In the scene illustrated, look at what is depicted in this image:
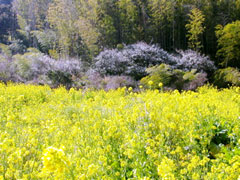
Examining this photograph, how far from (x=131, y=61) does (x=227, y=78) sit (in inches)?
163

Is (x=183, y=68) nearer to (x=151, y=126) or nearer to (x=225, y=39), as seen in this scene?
(x=225, y=39)

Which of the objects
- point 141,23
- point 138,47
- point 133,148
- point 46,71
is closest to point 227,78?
point 138,47

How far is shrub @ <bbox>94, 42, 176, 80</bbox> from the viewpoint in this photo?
9733 millimetres

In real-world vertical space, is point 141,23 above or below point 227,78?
above

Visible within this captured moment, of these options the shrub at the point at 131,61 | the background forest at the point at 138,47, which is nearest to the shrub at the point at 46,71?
the background forest at the point at 138,47

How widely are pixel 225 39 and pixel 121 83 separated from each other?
647cm

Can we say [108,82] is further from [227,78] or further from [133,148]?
[133,148]

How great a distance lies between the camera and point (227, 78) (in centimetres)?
897

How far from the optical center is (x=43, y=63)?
11.5 m

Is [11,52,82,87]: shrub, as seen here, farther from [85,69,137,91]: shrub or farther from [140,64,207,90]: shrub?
[140,64,207,90]: shrub

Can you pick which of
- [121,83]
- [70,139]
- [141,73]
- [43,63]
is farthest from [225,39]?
[70,139]

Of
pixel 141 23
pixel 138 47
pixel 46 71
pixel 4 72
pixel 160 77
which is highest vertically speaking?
pixel 141 23

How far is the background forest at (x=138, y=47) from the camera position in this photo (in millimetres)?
9328

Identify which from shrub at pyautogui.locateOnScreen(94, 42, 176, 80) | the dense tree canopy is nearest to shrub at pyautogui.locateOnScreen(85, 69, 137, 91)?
shrub at pyautogui.locateOnScreen(94, 42, 176, 80)
